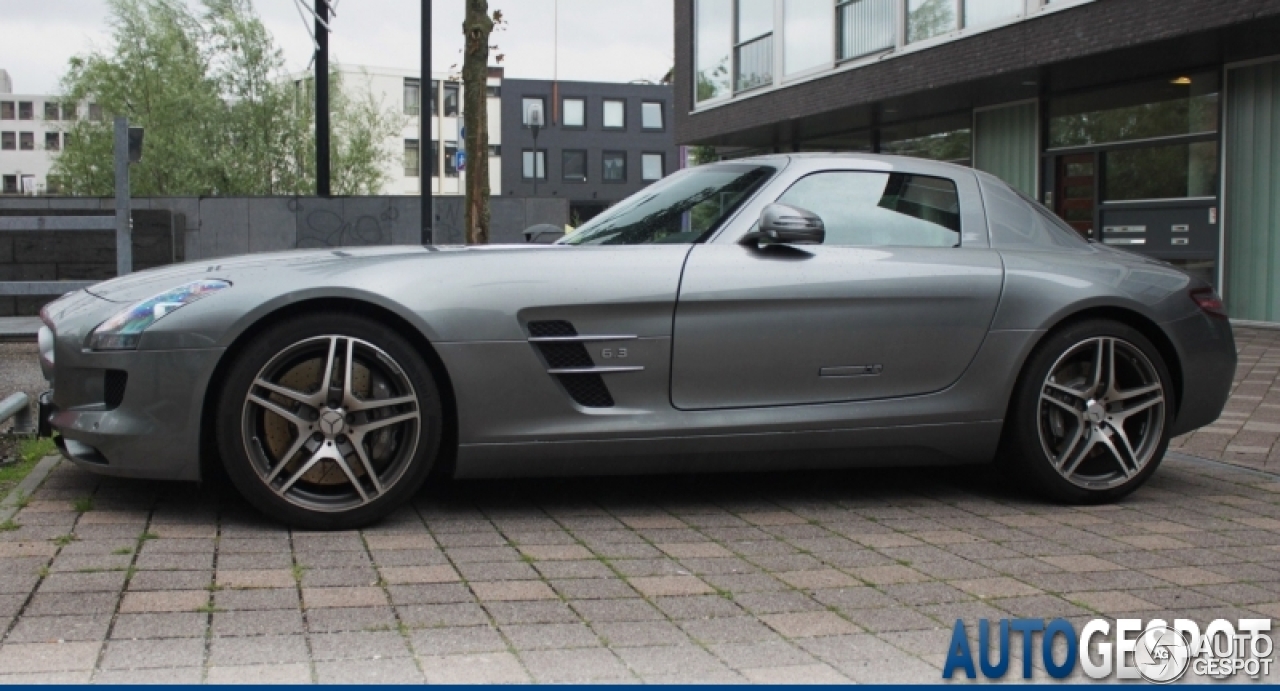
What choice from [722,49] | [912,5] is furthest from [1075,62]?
[722,49]

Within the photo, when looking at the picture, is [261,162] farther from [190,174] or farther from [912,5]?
[912,5]

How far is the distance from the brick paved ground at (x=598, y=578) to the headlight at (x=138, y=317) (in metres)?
0.58

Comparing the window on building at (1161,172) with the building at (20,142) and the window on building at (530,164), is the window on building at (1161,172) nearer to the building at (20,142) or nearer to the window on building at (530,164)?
the window on building at (530,164)

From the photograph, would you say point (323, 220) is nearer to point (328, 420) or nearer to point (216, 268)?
point (216, 268)

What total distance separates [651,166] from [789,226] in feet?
265

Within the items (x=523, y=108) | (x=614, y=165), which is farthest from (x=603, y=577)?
(x=614, y=165)

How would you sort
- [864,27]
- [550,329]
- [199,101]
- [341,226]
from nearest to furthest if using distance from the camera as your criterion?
[550,329] < [864,27] < [341,226] < [199,101]

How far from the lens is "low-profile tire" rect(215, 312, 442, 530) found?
4.20 m

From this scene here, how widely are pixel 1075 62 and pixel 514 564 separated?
13.9 metres

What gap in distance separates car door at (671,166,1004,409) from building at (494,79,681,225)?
7622cm

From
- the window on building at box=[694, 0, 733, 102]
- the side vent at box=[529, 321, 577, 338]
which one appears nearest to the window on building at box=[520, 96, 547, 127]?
the window on building at box=[694, 0, 733, 102]

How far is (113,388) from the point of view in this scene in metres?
4.24

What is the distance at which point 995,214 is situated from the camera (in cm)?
517

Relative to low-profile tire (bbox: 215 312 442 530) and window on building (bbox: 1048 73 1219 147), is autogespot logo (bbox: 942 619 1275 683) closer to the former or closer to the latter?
low-profile tire (bbox: 215 312 442 530)
